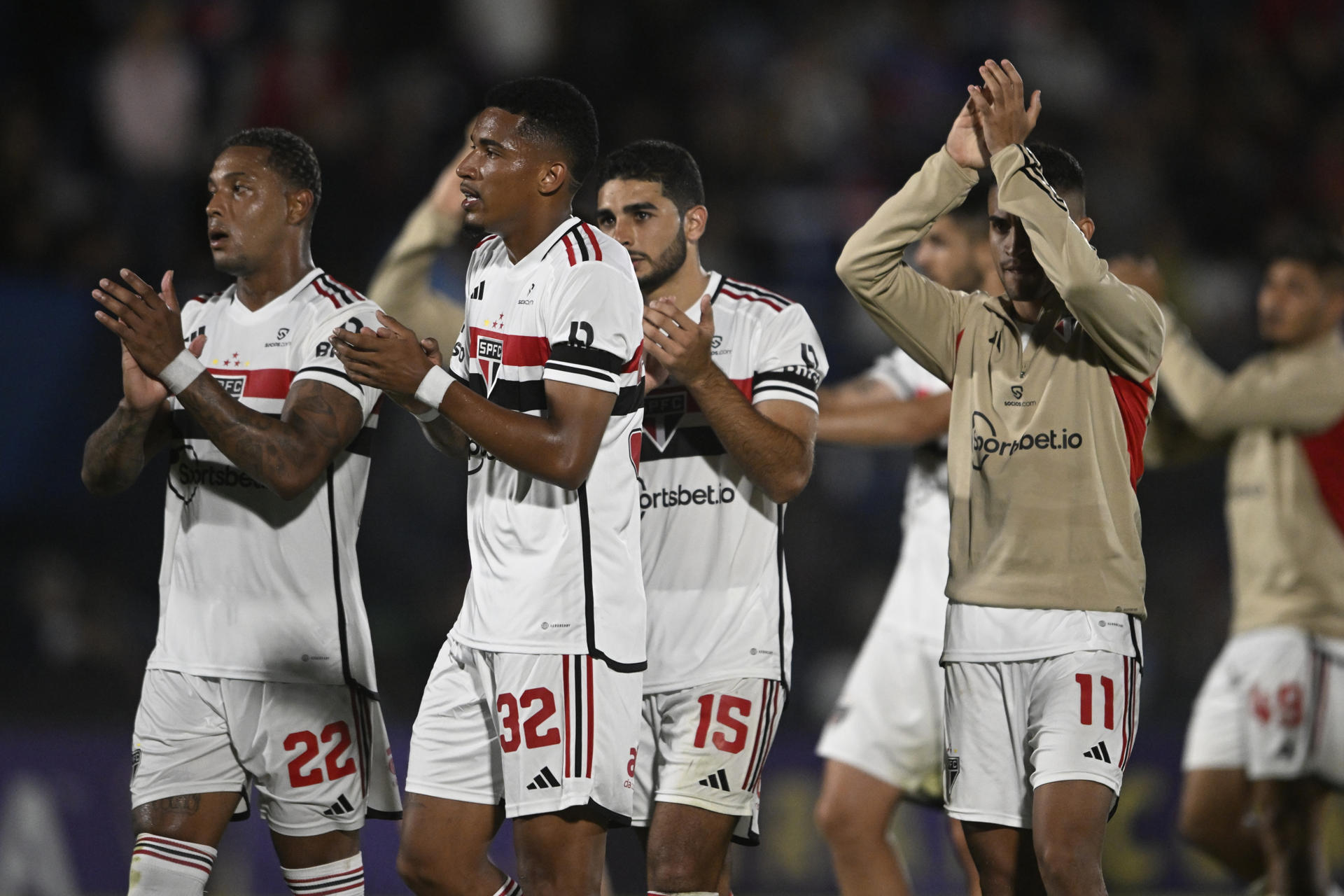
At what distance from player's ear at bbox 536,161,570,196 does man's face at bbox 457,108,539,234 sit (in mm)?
17

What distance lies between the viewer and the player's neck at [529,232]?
4391mm

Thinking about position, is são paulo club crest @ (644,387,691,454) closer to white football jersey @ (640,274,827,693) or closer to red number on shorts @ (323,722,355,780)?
white football jersey @ (640,274,827,693)

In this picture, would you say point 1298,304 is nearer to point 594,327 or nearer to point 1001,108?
point 1001,108

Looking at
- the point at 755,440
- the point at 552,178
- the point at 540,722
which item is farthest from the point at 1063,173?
the point at 540,722

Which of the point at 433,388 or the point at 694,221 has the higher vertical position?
the point at 694,221

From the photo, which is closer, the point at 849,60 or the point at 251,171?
the point at 251,171

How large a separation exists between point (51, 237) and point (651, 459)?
5.62 metres

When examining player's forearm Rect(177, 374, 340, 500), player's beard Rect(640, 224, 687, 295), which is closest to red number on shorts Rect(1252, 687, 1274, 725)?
player's beard Rect(640, 224, 687, 295)

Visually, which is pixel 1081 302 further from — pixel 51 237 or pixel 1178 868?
pixel 51 237

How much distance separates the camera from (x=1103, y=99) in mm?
13539

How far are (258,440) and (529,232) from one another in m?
0.93

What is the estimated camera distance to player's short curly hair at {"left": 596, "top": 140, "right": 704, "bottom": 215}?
518 centimetres

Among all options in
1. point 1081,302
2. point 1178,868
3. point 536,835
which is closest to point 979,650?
point 1081,302

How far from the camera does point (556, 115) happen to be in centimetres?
443
